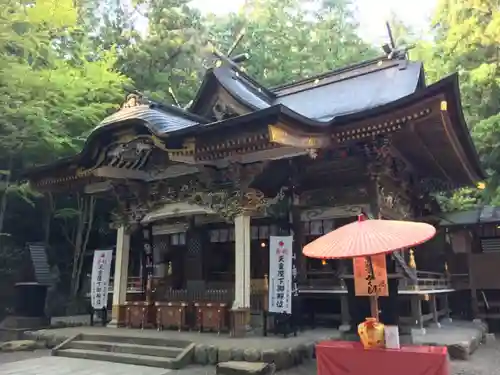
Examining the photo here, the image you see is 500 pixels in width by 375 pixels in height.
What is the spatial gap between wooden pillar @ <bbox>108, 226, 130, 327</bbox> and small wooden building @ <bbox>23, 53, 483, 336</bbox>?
0.03 metres

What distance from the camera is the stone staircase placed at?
23.6 ft

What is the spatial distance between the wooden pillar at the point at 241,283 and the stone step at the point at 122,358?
1556 mm

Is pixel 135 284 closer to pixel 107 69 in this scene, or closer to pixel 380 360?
pixel 107 69

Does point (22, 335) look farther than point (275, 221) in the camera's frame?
Yes

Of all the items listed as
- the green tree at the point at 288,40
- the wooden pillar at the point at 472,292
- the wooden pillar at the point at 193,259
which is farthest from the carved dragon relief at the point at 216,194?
the green tree at the point at 288,40

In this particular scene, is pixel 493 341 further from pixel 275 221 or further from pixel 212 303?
pixel 212 303

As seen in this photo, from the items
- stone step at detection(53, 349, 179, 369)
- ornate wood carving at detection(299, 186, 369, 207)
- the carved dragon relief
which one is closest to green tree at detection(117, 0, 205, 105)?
the carved dragon relief

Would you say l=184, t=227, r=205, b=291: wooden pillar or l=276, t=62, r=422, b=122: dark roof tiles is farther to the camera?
l=184, t=227, r=205, b=291: wooden pillar

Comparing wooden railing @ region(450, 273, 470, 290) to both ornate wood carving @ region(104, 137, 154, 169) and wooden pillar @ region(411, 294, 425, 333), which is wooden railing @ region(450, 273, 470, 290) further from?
ornate wood carving @ region(104, 137, 154, 169)

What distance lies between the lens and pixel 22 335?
11.3 metres

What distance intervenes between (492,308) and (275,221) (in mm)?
6853

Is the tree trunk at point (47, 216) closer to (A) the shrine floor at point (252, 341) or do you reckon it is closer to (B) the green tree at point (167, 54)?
(B) the green tree at point (167, 54)

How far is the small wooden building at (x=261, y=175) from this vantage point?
7.75 meters

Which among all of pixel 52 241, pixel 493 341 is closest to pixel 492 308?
pixel 493 341
